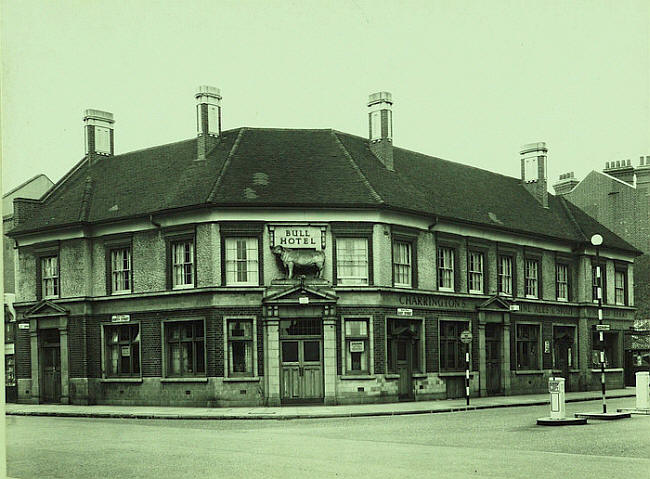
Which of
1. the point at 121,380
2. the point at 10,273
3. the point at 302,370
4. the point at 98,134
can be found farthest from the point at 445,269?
the point at 10,273

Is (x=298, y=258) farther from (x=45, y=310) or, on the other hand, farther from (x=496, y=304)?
(x=45, y=310)

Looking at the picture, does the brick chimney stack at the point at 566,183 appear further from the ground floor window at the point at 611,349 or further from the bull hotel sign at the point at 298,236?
the bull hotel sign at the point at 298,236

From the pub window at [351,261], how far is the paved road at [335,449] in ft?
26.6

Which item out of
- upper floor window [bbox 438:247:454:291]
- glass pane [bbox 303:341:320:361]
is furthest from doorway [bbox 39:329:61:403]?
upper floor window [bbox 438:247:454:291]

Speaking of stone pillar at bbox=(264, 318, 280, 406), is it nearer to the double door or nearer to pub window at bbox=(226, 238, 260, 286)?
the double door

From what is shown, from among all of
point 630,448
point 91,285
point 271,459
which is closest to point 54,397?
point 91,285

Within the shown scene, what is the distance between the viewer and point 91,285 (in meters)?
35.8

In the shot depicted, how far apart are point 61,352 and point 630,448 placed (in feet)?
80.5

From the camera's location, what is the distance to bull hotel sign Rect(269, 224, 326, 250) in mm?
32188

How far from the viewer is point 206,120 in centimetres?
3556

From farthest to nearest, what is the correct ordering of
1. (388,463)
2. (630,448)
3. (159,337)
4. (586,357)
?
(586,357) < (159,337) < (630,448) < (388,463)

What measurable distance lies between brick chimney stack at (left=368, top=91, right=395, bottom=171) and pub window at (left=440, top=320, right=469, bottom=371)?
671 cm

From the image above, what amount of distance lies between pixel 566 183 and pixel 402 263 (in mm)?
26845

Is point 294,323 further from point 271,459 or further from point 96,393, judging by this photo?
point 271,459
